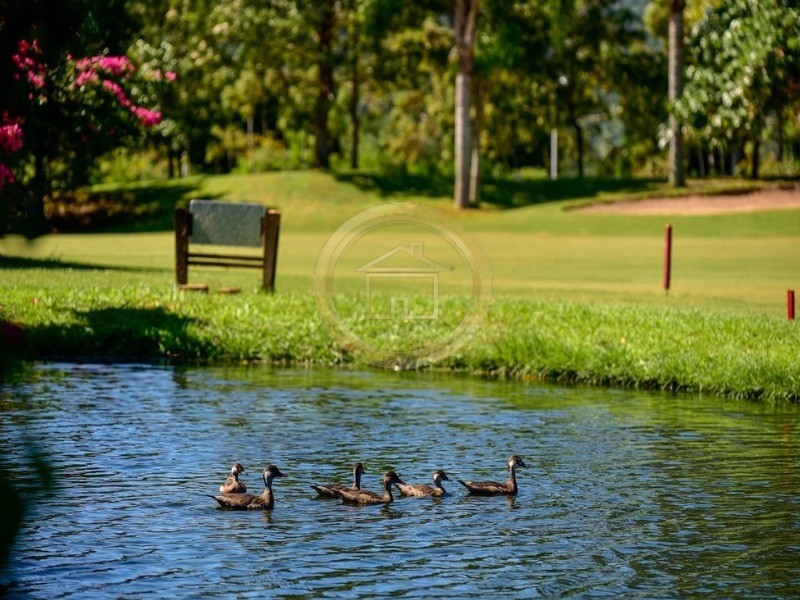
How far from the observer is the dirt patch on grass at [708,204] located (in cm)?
5894

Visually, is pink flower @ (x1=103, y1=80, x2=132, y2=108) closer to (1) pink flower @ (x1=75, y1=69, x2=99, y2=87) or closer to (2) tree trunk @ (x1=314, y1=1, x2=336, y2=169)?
(1) pink flower @ (x1=75, y1=69, x2=99, y2=87)

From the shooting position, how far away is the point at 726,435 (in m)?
17.0

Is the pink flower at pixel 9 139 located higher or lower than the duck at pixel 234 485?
higher

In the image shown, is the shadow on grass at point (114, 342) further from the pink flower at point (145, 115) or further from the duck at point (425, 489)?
the duck at point (425, 489)

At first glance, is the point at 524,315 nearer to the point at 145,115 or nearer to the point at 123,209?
the point at 145,115

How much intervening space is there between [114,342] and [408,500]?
11477mm

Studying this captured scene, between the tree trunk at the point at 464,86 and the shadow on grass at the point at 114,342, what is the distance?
134 ft

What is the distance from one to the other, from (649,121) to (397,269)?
59.5 metres

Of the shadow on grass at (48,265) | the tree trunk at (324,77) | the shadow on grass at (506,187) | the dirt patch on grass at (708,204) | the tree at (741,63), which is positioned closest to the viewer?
the tree at (741,63)

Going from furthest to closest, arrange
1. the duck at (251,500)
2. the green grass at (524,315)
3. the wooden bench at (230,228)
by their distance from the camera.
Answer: the wooden bench at (230,228) → the green grass at (524,315) → the duck at (251,500)

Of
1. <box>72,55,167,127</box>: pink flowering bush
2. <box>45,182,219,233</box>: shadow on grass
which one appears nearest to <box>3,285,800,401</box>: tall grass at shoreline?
<box>72,55,167,127</box>: pink flowering bush

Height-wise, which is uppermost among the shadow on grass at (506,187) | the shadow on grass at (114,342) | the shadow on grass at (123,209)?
the shadow on grass at (506,187)

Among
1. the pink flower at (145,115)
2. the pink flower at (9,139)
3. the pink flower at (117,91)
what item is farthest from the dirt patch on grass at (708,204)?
the pink flower at (9,139)

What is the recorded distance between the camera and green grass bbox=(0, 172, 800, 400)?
21.4 metres
